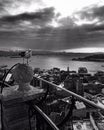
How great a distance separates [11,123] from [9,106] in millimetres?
218

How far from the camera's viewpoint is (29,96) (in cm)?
183

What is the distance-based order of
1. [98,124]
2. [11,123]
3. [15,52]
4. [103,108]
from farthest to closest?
[98,124]
[15,52]
[11,123]
[103,108]

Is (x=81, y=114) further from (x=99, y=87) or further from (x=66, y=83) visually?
(x=99, y=87)

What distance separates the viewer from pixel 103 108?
1064 mm

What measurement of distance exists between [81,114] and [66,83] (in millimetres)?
15929

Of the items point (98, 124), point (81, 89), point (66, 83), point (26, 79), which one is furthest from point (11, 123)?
point (66, 83)

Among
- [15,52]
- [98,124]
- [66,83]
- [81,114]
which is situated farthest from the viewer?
[66,83]

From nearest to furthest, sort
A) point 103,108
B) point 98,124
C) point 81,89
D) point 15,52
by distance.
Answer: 1. point 103,108
2. point 15,52
3. point 98,124
4. point 81,89

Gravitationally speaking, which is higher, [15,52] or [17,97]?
[15,52]

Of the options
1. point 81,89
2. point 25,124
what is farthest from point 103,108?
point 81,89

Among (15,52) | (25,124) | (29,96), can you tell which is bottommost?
(25,124)

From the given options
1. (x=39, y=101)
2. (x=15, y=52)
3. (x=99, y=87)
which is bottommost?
(x=99, y=87)

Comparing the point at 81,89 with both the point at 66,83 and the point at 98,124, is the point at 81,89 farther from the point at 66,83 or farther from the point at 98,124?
the point at 98,124

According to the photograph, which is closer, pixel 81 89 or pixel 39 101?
pixel 39 101
